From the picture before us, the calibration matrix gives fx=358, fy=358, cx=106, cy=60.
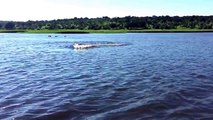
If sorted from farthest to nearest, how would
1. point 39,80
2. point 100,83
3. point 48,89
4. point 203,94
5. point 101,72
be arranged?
point 101,72
point 39,80
point 100,83
point 48,89
point 203,94

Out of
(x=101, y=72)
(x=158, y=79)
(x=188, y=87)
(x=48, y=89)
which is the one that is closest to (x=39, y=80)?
(x=48, y=89)

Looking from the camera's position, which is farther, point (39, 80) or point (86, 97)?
point (39, 80)

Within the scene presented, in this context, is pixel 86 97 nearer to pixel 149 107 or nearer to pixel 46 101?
pixel 46 101

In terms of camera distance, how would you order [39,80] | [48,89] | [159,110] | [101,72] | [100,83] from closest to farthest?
[159,110]
[48,89]
[100,83]
[39,80]
[101,72]

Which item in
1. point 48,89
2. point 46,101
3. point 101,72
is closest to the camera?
point 46,101

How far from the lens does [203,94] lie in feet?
67.9

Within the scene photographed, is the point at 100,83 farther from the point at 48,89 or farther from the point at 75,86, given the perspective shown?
the point at 48,89

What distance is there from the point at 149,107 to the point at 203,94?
4.75 metres

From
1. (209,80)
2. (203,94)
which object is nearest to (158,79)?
(209,80)

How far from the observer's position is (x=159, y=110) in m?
17.0

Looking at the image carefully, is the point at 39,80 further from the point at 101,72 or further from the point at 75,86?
the point at 101,72

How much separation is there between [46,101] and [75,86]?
4.79m

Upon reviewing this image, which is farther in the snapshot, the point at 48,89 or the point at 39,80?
the point at 39,80

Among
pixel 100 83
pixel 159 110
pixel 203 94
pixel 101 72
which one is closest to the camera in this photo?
pixel 159 110
